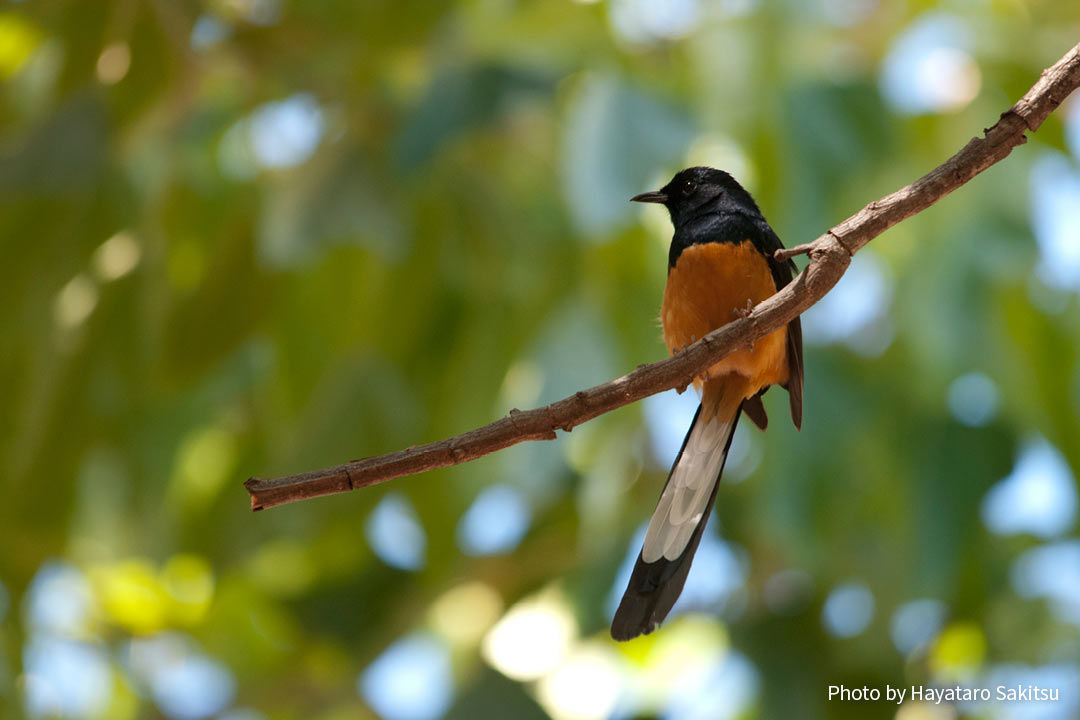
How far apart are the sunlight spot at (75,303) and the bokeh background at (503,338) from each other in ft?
0.08

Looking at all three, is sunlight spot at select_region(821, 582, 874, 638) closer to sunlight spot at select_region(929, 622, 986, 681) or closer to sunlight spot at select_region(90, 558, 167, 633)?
sunlight spot at select_region(929, 622, 986, 681)

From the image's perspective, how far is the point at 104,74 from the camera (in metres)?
4.63

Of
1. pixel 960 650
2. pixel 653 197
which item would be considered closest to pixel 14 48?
pixel 653 197

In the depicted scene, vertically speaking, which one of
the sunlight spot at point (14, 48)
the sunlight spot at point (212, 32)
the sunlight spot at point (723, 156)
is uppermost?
the sunlight spot at point (14, 48)

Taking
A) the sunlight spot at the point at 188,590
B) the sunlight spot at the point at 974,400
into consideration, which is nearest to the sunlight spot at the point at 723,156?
the sunlight spot at the point at 974,400

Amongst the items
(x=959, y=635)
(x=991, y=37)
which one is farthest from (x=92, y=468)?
(x=991, y=37)

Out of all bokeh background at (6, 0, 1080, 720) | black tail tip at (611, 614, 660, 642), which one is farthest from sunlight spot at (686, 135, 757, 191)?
black tail tip at (611, 614, 660, 642)

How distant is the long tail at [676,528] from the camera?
1730 mm

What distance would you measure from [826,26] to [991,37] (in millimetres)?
891

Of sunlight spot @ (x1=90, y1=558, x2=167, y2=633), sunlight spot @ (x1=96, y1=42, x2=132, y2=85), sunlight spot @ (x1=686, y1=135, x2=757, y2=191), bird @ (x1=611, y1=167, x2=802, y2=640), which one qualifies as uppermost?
sunlight spot @ (x1=96, y1=42, x2=132, y2=85)

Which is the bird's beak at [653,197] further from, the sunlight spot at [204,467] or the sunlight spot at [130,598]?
the sunlight spot at [130,598]

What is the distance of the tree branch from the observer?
137 cm

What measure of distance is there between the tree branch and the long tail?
41 cm

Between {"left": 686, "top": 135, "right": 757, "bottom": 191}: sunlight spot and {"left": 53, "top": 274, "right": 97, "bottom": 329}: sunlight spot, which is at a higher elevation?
{"left": 686, "top": 135, "right": 757, "bottom": 191}: sunlight spot
